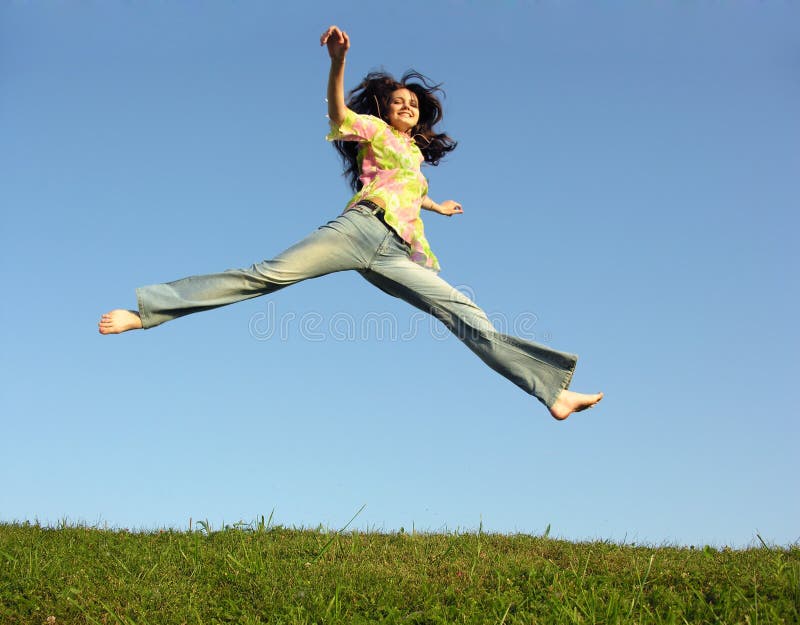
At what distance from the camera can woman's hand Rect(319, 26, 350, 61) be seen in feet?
18.9

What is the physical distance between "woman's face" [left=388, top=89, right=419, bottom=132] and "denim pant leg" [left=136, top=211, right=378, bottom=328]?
1246 mm

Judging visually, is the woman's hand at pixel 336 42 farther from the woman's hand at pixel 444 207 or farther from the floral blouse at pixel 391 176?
the woman's hand at pixel 444 207

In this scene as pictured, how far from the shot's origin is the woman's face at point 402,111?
690cm

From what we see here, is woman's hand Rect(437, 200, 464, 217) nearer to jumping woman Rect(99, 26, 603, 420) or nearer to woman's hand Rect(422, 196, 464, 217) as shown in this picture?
woman's hand Rect(422, 196, 464, 217)

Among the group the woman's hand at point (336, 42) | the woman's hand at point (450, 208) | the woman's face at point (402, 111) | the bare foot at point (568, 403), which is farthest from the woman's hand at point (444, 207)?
the bare foot at point (568, 403)

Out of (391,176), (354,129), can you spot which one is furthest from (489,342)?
(354,129)

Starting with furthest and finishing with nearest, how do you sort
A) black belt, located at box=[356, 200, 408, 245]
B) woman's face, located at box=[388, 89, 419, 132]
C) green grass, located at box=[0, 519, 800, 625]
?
woman's face, located at box=[388, 89, 419, 132]
black belt, located at box=[356, 200, 408, 245]
green grass, located at box=[0, 519, 800, 625]

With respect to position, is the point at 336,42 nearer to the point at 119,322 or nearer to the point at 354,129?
the point at 354,129

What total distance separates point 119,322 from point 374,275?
1840 mm

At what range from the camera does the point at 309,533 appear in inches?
277

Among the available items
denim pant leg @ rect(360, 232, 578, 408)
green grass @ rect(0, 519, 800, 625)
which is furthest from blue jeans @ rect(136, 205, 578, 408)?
green grass @ rect(0, 519, 800, 625)

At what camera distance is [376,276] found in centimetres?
623

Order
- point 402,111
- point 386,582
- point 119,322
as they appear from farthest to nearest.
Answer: point 402,111, point 119,322, point 386,582

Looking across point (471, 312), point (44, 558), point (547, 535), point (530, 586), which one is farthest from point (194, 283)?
point (547, 535)
